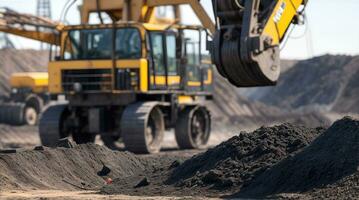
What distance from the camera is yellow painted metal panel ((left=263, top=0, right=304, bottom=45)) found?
14.1m

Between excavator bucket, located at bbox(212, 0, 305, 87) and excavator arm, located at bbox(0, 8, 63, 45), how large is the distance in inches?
461

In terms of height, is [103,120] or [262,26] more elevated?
[262,26]

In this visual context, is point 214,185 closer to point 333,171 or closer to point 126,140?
point 333,171

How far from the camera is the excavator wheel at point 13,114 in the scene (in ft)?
130

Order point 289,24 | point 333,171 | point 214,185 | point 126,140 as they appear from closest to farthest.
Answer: point 333,171 < point 214,185 < point 289,24 < point 126,140

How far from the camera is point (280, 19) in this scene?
14391 mm

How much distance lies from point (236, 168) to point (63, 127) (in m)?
10.7

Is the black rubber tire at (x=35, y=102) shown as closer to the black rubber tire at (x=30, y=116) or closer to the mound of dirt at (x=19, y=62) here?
the black rubber tire at (x=30, y=116)

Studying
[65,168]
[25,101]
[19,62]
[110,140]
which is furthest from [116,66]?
[19,62]

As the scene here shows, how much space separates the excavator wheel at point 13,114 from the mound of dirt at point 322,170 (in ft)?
90.6

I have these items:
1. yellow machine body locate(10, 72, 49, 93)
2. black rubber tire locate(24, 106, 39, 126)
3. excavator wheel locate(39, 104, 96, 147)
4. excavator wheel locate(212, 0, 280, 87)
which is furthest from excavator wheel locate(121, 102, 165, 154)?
yellow machine body locate(10, 72, 49, 93)

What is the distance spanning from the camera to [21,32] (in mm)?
25875

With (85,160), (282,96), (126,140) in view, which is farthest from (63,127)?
(282,96)

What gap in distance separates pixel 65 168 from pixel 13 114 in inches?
953
